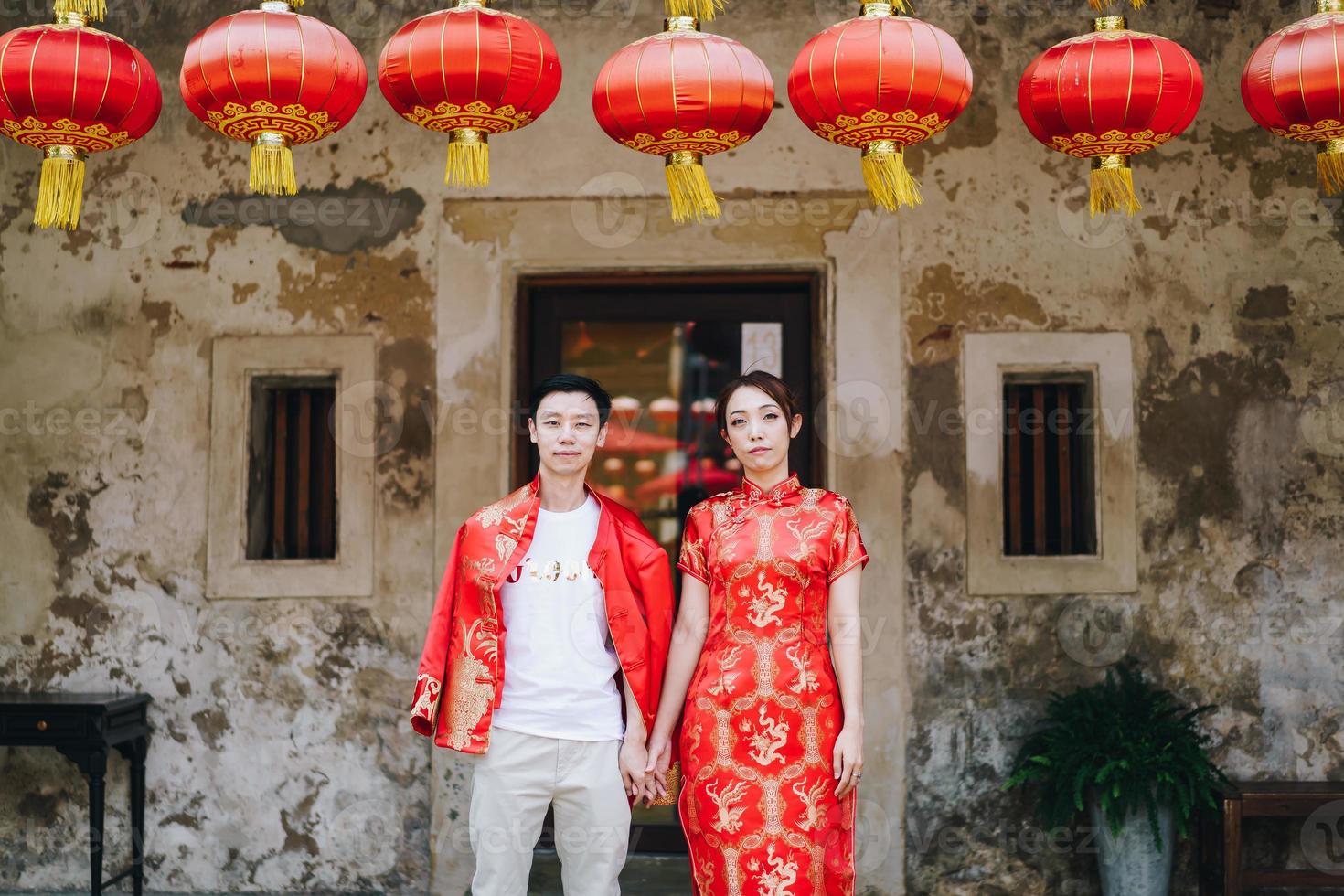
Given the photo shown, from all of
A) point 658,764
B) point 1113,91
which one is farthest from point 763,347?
point 658,764

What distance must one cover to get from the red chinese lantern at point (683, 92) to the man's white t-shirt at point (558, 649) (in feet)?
3.97

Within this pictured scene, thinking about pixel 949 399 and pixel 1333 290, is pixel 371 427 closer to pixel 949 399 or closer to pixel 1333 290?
pixel 949 399

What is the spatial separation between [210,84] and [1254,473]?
449 centimetres

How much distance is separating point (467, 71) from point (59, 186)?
4.57ft

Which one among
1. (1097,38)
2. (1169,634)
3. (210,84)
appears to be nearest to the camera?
(210,84)

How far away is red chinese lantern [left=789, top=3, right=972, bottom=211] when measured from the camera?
10.5 ft

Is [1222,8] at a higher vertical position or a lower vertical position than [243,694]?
higher

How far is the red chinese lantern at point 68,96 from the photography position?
11.0ft

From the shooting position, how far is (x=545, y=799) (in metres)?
3.33

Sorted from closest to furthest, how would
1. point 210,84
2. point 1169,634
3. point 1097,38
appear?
1. point 210,84
2. point 1097,38
3. point 1169,634

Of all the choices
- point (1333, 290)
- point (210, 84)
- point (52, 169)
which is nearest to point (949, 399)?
point (1333, 290)

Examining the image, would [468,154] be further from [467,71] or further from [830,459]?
[830,459]

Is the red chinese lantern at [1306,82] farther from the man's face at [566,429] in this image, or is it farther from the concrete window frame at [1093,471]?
the man's face at [566,429]

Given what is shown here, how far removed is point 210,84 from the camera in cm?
325
